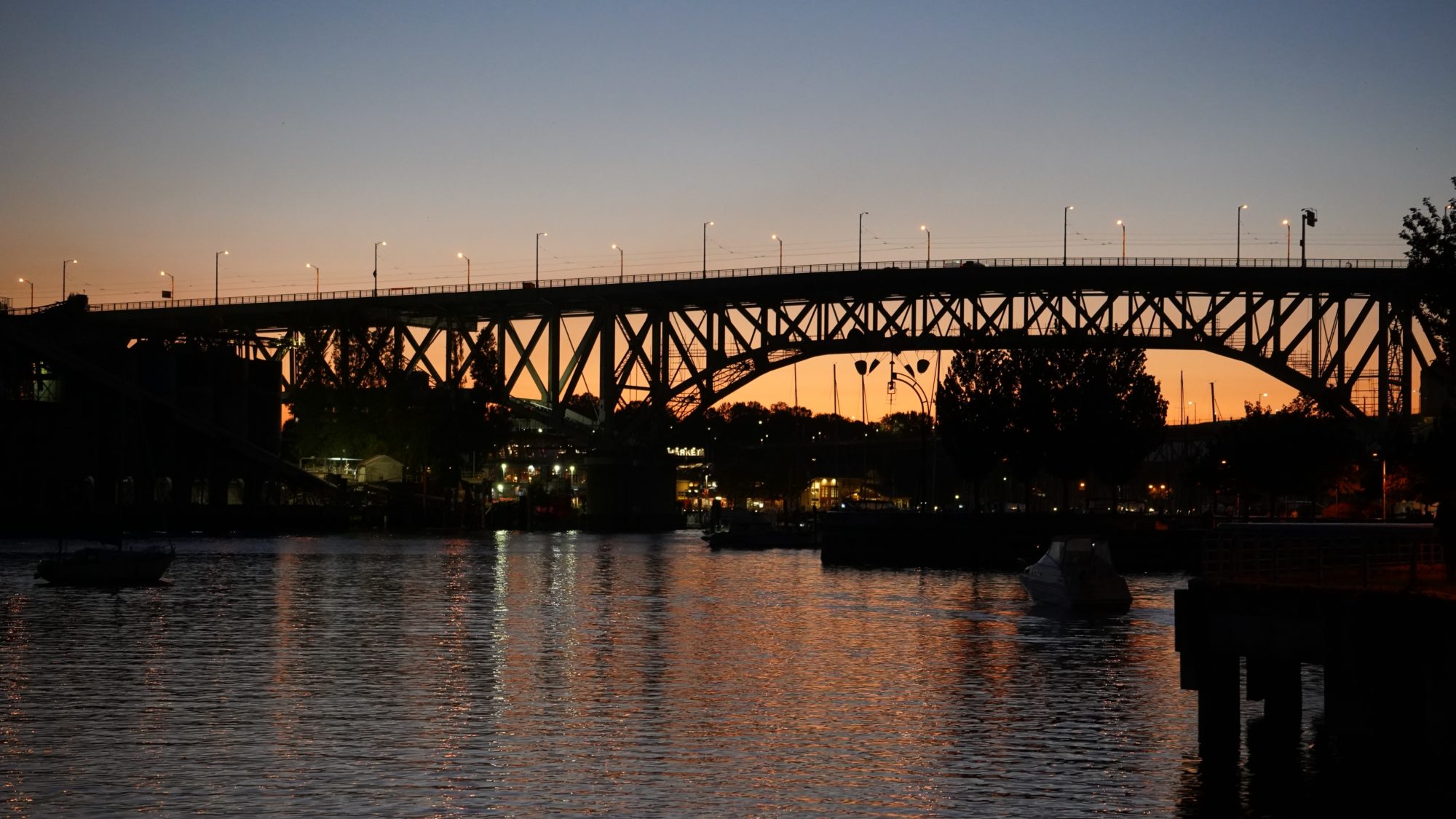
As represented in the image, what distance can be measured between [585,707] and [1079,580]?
31726mm

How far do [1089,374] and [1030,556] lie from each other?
64.8 feet

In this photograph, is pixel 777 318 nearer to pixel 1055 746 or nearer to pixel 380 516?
pixel 380 516

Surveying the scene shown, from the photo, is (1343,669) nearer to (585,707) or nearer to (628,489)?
(585,707)

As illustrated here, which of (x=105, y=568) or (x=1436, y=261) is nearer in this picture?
(x=1436, y=261)

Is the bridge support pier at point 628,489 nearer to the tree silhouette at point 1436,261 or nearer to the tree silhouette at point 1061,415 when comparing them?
the tree silhouette at point 1061,415

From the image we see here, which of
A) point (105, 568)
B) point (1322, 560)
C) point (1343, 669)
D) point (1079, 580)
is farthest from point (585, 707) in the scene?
point (105, 568)

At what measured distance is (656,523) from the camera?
7072 inches

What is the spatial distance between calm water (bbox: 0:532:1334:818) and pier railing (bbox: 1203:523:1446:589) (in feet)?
11.0

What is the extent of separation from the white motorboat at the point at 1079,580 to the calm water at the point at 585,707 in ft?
4.93

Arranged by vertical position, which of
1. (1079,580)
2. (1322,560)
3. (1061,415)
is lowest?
(1079,580)

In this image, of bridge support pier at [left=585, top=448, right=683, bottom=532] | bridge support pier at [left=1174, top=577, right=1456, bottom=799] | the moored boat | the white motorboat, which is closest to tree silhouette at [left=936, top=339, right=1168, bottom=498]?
the white motorboat

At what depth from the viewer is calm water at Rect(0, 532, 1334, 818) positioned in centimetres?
2781

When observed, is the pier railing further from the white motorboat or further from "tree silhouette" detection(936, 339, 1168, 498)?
"tree silhouette" detection(936, 339, 1168, 498)

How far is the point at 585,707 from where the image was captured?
A: 123ft
